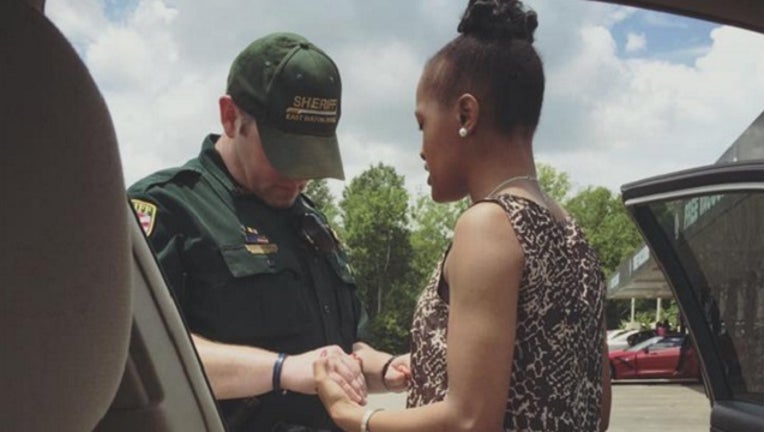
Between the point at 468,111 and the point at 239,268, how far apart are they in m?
0.70

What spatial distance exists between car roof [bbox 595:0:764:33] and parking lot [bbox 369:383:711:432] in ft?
43.0

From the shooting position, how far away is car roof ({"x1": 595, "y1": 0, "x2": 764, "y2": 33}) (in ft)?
7.16

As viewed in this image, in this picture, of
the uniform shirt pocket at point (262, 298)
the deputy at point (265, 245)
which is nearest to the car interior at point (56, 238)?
the deputy at point (265, 245)

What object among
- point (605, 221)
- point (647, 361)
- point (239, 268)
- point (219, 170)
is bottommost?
point (647, 361)

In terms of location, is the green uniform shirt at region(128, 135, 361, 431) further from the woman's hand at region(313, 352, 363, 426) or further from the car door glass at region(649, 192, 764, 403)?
the car door glass at region(649, 192, 764, 403)

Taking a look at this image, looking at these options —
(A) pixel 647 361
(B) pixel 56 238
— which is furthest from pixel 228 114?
(A) pixel 647 361

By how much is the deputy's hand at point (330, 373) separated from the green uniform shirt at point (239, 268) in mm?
206

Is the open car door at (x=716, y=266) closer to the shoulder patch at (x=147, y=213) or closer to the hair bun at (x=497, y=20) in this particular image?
the hair bun at (x=497, y=20)

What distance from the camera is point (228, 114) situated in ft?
8.54

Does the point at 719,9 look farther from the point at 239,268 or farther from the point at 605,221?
the point at 605,221

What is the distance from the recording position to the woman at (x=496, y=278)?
69.9 inches

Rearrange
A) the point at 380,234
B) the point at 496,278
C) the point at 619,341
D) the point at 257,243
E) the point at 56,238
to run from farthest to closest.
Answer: the point at 380,234, the point at 619,341, the point at 257,243, the point at 496,278, the point at 56,238

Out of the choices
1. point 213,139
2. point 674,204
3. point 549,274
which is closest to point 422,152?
point 549,274

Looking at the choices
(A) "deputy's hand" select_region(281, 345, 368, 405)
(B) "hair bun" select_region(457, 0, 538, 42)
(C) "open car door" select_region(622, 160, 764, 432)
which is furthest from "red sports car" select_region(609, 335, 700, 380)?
(B) "hair bun" select_region(457, 0, 538, 42)
